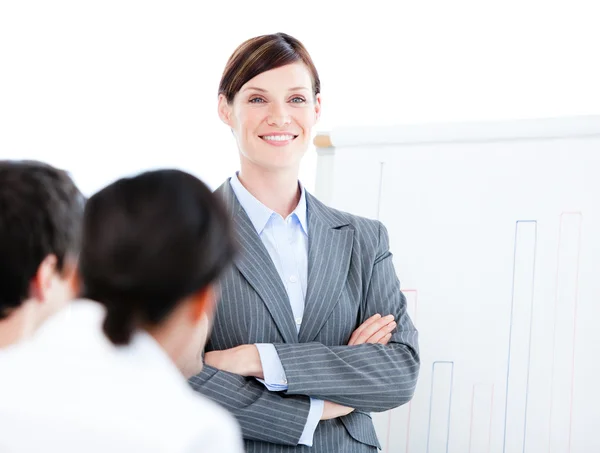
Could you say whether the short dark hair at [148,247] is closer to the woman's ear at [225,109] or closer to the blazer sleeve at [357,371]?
the blazer sleeve at [357,371]

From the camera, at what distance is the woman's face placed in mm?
2484

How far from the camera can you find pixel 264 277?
7.71 ft

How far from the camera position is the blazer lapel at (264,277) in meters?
2.31

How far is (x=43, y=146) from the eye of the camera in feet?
13.3

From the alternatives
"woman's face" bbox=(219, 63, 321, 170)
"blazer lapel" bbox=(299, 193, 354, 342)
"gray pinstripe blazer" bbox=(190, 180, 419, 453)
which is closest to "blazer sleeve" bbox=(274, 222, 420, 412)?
"gray pinstripe blazer" bbox=(190, 180, 419, 453)

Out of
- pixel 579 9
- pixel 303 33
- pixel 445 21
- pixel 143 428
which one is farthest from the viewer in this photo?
pixel 303 33

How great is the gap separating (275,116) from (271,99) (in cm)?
6

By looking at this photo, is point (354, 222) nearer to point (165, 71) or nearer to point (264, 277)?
point (264, 277)

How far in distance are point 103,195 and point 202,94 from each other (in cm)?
298

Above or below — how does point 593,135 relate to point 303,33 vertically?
below

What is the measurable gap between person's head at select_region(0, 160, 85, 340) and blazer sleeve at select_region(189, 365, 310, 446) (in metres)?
0.63

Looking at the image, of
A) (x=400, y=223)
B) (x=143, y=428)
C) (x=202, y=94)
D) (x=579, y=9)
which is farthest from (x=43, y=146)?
(x=143, y=428)

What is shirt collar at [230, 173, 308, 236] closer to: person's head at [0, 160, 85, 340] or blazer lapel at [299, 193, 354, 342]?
blazer lapel at [299, 193, 354, 342]

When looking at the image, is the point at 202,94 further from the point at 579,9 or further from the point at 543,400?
the point at 543,400
